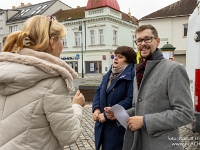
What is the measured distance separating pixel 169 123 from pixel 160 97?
23 cm

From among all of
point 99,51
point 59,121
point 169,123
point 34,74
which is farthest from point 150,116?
point 99,51

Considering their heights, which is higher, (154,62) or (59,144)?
(154,62)

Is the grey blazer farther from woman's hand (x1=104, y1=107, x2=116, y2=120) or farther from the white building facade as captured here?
the white building facade

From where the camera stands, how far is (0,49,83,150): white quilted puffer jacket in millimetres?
1593

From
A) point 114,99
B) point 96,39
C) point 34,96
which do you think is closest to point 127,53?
point 114,99

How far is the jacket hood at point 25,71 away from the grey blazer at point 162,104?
72cm

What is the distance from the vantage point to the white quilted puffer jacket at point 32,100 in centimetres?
159

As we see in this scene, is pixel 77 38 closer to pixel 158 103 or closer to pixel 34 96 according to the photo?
pixel 158 103

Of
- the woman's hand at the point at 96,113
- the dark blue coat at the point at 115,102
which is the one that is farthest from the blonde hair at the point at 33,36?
the woman's hand at the point at 96,113

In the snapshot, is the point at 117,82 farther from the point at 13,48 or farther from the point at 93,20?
the point at 93,20

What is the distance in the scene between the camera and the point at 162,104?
77.5 inches

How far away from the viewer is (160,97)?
1.96 metres

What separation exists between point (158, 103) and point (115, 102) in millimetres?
922

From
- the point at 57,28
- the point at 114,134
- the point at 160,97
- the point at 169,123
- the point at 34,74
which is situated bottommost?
the point at 114,134
